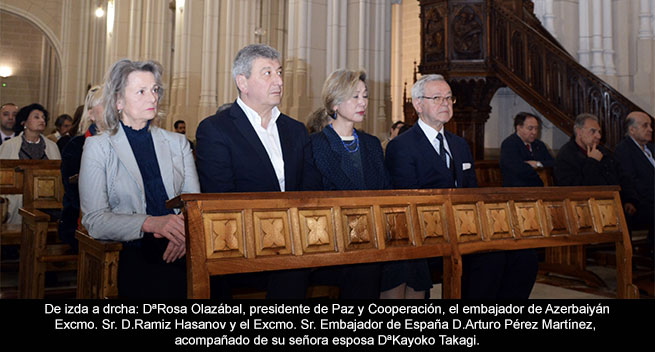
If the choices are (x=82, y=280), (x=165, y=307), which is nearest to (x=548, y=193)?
(x=165, y=307)

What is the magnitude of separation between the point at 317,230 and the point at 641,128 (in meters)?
4.54

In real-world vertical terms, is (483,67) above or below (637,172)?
above

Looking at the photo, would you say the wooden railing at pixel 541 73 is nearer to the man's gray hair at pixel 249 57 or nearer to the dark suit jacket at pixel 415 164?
the dark suit jacket at pixel 415 164

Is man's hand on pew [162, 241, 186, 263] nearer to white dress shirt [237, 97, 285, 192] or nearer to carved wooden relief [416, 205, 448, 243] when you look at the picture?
white dress shirt [237, 97, 285, 192]

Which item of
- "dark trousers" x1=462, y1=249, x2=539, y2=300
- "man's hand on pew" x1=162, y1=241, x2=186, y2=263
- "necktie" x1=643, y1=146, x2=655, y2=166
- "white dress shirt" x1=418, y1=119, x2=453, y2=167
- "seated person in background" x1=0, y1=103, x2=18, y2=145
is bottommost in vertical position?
"dark trousers" x1=462, y1=249, x2=539, y2=300

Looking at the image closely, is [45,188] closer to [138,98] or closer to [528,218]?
[138,98]

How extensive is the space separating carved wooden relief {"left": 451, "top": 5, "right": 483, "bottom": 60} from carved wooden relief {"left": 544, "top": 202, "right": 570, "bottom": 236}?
5.29 meters

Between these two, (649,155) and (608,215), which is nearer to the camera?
(608,215)

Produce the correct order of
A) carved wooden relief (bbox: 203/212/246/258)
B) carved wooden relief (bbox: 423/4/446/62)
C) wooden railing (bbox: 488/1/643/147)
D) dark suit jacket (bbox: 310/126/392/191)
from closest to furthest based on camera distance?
carved wooden relief (bbox: 203/212/246/258), dark suit jacket (bbox: 310/126/392/191), wooden railing (bbox: 488/1/643/147), carved wooden relief (bbox: 423/4/446/62)

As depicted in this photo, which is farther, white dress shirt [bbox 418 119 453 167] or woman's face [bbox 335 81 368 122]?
white dress shirt [bbox 418 119 453 167]

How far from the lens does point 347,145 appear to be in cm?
307

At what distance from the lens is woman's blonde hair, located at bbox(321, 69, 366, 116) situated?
3.05m

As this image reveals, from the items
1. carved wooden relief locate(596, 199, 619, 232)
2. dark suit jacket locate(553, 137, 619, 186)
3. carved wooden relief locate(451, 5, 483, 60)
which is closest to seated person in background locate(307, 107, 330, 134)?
carved wooden relief locate(596, 199, 619, 232)

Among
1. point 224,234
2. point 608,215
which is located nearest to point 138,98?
point 224,234
